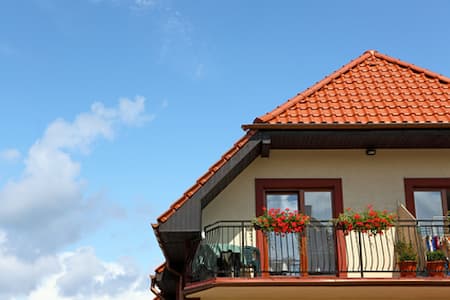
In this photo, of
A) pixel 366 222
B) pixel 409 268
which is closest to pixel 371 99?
pixel 366 222

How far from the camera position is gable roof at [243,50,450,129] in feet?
45.4

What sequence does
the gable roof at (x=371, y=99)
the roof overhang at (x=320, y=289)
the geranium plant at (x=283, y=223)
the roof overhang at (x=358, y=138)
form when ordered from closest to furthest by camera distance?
1. the roof overhang at (x=320, y=289)
2. the geranium plant at (x=283, y=223)
3. the roof overhang at (x=358, y=138)
4. the gable roof at (x=371, y=99)

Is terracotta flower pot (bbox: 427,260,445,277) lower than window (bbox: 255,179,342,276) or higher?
lower

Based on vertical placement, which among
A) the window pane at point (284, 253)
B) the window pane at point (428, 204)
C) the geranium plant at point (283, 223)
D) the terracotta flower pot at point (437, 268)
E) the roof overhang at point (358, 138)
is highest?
the roof overhang at point (358, 138)

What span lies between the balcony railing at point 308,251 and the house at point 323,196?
0.07 feet

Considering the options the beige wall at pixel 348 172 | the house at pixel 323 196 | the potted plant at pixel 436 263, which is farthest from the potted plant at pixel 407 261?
the beige wall at pixel 348 172

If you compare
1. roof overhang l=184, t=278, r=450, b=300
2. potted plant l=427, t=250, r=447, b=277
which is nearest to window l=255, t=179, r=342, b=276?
roof overhang l=184, t=278, r=450, b=300

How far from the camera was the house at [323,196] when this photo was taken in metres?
12.8

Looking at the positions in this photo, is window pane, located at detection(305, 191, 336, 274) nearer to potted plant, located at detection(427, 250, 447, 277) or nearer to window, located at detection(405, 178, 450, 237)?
potted plant, located at detection(427, 250, 447, 277)

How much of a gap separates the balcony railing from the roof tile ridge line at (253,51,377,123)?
2.06 m

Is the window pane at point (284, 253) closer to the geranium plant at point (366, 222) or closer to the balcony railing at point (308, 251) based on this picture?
the balcony railing at point (308, 251)

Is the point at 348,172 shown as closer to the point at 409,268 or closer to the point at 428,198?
the point at 428,198

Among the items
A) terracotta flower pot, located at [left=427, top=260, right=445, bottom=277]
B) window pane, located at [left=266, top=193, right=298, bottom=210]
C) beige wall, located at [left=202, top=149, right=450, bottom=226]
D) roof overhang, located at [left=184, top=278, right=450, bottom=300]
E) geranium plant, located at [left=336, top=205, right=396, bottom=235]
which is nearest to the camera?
roof overhang, located at [left=184, top=278, right=450, bottom=300]

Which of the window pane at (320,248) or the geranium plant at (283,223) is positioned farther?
the window pane at (320,248)
